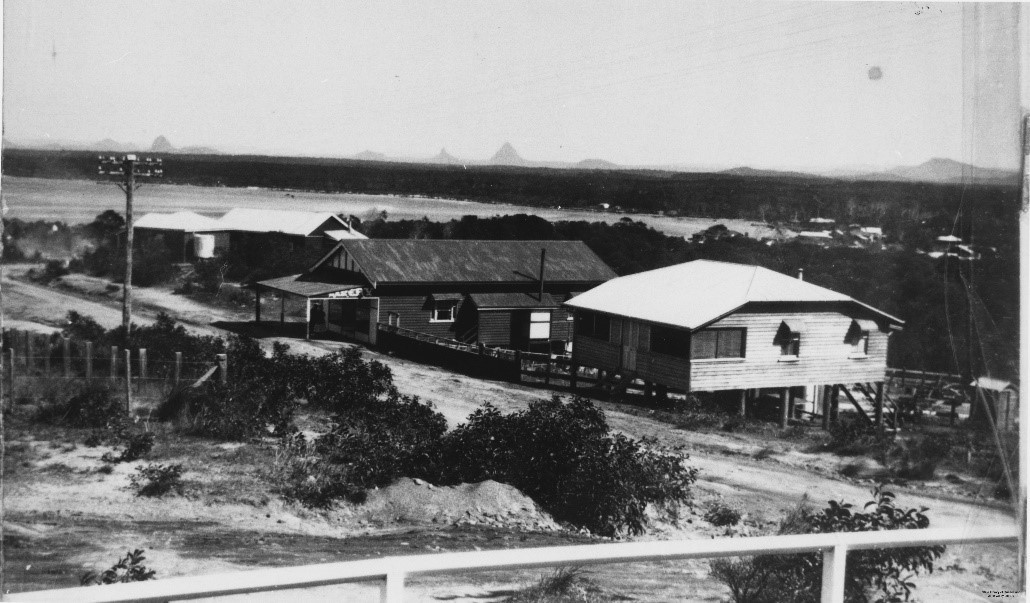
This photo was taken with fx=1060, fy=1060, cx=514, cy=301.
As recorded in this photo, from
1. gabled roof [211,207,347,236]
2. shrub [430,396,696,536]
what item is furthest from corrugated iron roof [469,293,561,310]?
gabled roof [211,207,347,236]

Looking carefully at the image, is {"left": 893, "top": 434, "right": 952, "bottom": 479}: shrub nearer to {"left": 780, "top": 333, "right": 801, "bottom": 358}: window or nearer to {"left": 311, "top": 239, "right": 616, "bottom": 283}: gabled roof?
{"left": 780, "top": 333, "right": 801, "bottom": 358}: window

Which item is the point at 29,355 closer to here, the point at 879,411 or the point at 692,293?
the point at 692,293

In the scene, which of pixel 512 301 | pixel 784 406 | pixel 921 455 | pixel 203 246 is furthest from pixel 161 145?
pixel 921 455

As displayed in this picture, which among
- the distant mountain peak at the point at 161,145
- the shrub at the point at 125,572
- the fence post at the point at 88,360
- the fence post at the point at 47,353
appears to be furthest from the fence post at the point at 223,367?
the distant mountain peak at the point at 161,145

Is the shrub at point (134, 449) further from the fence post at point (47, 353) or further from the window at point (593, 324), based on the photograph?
the window at point (593, 324)

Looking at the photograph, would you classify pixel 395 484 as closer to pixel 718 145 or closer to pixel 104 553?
pixel 104 553

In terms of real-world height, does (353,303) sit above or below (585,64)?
below

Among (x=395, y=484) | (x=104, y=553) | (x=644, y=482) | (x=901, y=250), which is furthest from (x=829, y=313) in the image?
(x=104, y=553)
